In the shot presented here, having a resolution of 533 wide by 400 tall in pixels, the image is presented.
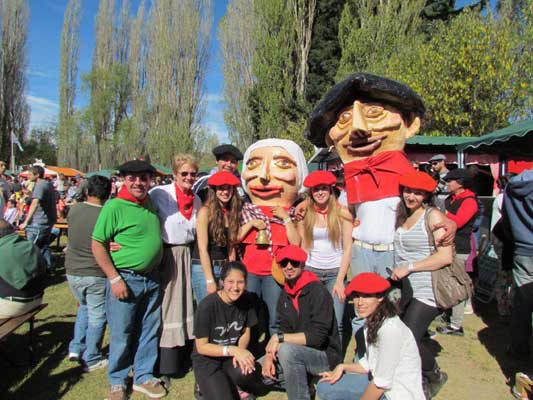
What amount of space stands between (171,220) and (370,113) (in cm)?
200

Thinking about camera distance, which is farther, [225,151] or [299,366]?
[225,151]

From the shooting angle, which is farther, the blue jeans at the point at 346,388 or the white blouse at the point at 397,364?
the blue jeans at the point at 346,388

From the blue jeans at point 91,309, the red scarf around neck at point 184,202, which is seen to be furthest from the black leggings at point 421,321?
the blue jeans at point 91,309

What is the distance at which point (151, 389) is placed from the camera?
3.18m

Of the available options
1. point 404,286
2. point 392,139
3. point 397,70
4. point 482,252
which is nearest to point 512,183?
point 392,139

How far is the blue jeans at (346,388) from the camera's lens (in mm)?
2621

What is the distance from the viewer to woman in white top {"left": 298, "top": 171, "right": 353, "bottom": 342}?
3.45m

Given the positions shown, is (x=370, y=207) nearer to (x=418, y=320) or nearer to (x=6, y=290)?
(x=418, y=320)

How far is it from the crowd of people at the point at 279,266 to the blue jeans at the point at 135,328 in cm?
1

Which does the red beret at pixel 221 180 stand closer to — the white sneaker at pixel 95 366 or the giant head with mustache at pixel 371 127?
the giant head with mustache at pixel 371 127

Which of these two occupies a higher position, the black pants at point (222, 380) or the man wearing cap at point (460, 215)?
the man wearing cap at point (460, 215)

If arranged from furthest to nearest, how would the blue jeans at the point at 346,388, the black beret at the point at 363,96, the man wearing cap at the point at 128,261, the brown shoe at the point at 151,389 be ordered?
the black beret at the point at 363,96 → the brown shoe at the point at 151,389 → the man wearing cap at the point at 128,261 → the blue jeans at the point at 346,388

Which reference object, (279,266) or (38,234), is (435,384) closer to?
(279,266)

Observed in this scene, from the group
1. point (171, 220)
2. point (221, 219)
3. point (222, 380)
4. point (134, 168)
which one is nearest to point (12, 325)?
point (171, 220)
